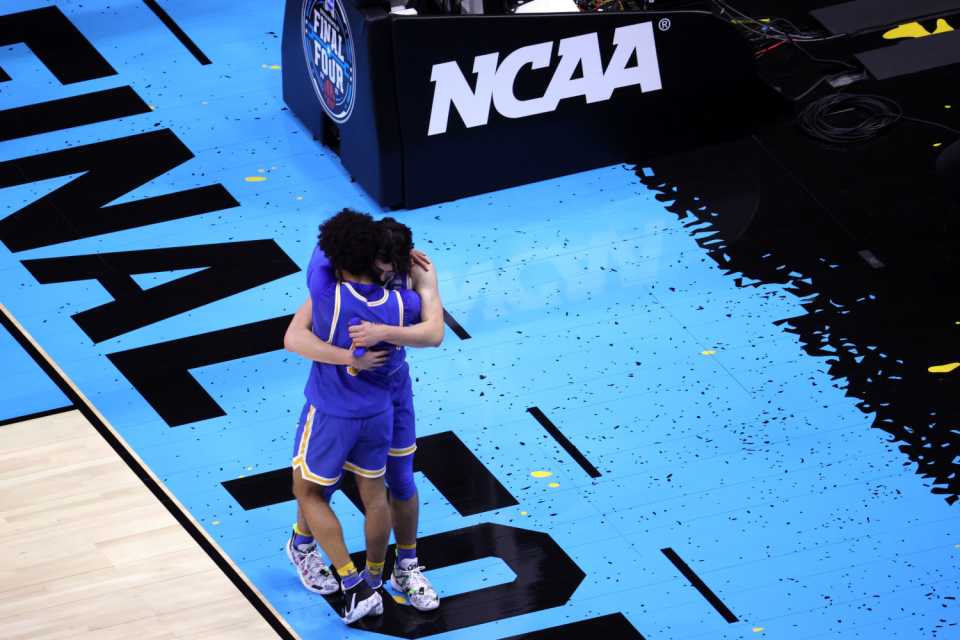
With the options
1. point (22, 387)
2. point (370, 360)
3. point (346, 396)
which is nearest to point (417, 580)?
point (346, 396)

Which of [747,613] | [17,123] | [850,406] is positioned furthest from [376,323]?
[17,123]

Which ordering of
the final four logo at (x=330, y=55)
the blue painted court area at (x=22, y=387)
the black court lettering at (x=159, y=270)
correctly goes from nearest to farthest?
the blue painted court area at (x=22, y=387) → the black court lettering at (x=159, y=270) → the final four logo at (x=330, y=55)

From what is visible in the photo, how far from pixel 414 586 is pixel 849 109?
13.1 ft

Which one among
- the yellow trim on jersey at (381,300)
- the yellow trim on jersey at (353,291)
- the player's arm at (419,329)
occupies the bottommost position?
Answer: the player's arm at (419,329)

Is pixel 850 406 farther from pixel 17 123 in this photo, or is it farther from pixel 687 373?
pixel 17 123

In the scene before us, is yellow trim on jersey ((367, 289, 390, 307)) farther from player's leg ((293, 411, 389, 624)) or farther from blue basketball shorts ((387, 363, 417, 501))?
player's leg ((293, 411, 389, 624))

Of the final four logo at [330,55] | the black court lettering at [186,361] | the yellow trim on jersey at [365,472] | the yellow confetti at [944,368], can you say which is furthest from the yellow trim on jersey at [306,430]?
the yellow confetti at [944,368]

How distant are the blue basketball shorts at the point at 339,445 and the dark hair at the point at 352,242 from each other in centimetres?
46

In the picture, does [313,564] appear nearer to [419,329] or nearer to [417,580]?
[417,580]

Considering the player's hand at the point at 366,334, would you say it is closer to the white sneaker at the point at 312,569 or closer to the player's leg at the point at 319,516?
the player's leg at the point at 319,516

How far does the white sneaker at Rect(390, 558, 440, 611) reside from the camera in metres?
4.20

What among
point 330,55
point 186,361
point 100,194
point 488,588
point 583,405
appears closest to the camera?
point 488,588

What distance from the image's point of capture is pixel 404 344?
12.1 ft

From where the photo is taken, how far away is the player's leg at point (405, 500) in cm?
392
